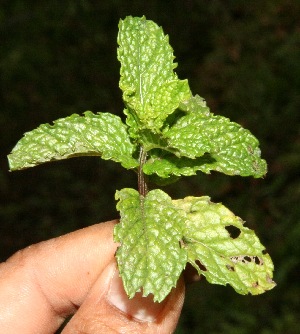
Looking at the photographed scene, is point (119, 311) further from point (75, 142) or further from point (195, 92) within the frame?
point (195, 92)

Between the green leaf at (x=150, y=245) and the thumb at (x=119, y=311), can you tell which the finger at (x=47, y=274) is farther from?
the green leaf at (x=150, y=245)

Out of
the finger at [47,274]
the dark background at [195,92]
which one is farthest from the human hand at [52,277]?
the dark background at [195,92]

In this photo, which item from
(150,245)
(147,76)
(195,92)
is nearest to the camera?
(150,245)

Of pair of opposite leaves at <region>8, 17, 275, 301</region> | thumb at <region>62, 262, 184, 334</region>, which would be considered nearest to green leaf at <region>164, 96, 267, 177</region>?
pair of opposite leaves at <region>8, 17, 275, 301</region>

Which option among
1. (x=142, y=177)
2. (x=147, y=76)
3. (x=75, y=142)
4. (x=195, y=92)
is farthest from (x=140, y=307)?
(x=195, y=92)

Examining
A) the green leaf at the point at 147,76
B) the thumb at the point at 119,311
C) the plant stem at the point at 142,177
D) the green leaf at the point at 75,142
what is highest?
the green leaf at the point at 147,76

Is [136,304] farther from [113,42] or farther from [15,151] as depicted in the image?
[113,42]
